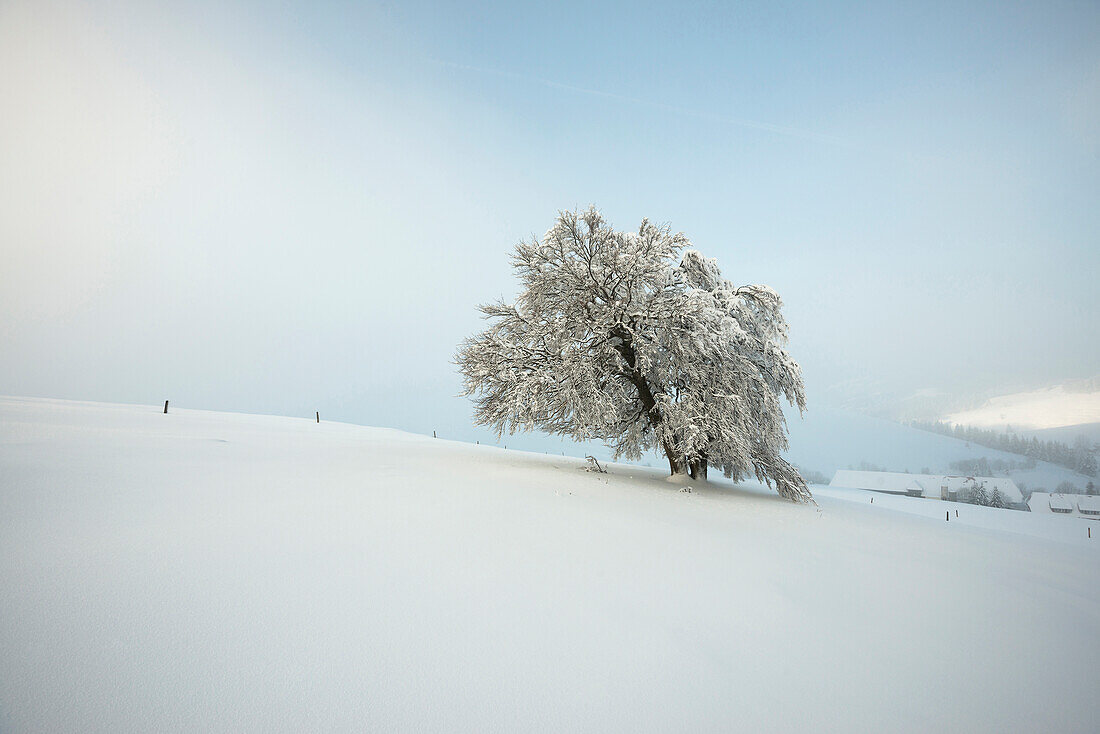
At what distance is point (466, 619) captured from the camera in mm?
3158

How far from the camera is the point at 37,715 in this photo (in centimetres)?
192

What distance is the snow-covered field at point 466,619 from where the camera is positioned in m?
2.31

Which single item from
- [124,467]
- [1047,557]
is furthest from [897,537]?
[124,467]

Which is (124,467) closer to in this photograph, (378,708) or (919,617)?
(378,708)

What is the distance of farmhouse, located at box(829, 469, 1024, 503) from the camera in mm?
42719

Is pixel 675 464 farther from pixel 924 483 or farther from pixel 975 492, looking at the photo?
pixel 924 483

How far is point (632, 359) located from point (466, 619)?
10.5 m

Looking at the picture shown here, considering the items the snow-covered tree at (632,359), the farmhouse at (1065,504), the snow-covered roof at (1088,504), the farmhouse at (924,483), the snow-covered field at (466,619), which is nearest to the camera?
the snow-covered field at (466,619)

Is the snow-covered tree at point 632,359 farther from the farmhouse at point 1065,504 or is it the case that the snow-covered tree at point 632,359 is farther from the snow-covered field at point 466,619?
the farmhouse at point 1065,504

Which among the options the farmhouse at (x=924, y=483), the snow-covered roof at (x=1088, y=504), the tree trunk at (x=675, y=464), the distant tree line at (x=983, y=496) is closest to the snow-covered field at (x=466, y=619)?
the tree trunk at (x=675, y=464)

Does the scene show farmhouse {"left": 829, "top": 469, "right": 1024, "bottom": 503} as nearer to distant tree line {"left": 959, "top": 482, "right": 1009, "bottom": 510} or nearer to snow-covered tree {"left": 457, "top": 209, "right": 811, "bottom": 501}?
distant tree line {"left": 959, "top": 482, "right": 1009, "bottom": 510}

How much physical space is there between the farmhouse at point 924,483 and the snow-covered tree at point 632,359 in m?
45.3

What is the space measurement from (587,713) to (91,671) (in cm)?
254

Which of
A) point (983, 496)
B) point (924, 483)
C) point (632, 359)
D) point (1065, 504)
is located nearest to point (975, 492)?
point (983, 496)
